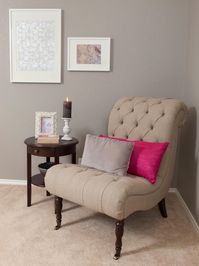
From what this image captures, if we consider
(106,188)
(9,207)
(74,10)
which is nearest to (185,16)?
(74,10)

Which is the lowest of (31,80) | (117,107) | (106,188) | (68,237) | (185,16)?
(68,237)

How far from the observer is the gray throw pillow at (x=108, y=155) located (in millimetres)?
2186

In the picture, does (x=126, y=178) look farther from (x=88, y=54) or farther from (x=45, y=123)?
(x=88, y=54)

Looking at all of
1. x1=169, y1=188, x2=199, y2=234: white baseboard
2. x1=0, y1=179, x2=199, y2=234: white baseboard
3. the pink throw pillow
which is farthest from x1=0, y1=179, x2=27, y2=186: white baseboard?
x1=169, y1=188, x2=199, y2=234: white baseboard

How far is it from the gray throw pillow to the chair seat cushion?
0.19 feet

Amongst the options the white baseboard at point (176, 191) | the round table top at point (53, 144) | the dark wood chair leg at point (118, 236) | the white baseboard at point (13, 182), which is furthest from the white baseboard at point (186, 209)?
the white baseboard at point (13, 182)

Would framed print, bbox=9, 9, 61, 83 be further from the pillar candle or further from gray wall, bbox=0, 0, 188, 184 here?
the pillar candle

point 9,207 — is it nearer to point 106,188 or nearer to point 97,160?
point 97,160

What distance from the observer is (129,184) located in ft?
6.39

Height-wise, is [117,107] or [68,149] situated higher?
[117,107]

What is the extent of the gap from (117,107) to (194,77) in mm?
690

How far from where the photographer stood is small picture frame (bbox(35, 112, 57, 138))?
108 inches

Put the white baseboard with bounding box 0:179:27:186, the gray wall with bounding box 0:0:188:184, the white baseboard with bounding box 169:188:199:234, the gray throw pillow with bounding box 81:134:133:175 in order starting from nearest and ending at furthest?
the gray throw pillow with bounding box 81:134:133:175 < the white baseboard with bounding box 169:188:199:234 < the gray wall with bounding box 0:0:188:184 < the white baseboard with bounding box 0:179:27:186

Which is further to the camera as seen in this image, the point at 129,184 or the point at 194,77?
the point at 194,77
